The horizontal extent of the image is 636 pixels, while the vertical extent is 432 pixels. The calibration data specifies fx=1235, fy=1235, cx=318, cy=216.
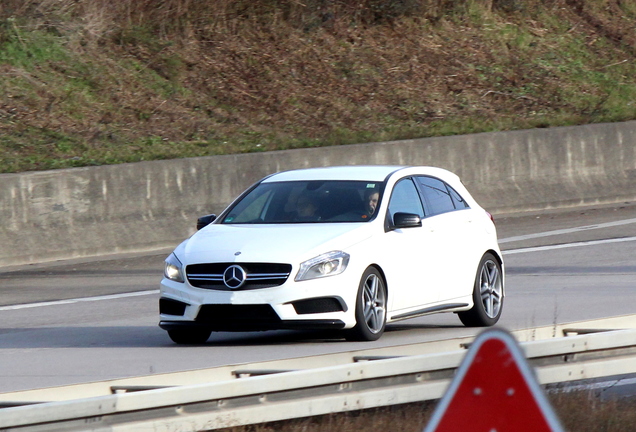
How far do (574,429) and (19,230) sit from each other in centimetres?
1239

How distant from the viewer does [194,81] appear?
79.7 ft

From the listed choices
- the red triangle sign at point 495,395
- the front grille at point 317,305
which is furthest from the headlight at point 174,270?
the red triangle sign at point 495,395

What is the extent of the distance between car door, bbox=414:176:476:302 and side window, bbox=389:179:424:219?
9 cm

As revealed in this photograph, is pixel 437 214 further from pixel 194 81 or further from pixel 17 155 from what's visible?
pixel 194 81

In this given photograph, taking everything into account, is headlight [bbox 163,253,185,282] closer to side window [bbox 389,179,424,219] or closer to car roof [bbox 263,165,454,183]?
car roof [bbox 263,165,454,183]

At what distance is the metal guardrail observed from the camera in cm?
555

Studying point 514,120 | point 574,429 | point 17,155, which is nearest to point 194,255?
point 574,429

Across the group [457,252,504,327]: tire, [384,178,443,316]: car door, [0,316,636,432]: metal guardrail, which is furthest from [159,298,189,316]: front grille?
[0,316,636,432]: metal guardrail

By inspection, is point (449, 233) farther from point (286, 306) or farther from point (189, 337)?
point (189, 337)

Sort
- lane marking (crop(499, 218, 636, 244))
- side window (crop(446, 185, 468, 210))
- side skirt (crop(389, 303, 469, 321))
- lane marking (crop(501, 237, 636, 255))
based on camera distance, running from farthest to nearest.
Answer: lane marking (crop(499, 218, 636, 244)) → lane marking (crop(501, 237, 636, 255)) → side window (crop(446, 185, 468, 210)) → side skirt (crop(389, 303, 469, 321))

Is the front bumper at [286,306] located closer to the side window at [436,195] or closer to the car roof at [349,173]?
the car roof at [349,173]

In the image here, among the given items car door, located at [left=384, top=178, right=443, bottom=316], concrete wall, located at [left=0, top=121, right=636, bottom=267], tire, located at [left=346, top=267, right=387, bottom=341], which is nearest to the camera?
tire, located at [left=346, top=267, right=387, bottom=341]

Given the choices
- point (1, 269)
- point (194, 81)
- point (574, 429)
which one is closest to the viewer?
point (574, 429)

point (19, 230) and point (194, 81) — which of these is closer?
point (19, 230)
